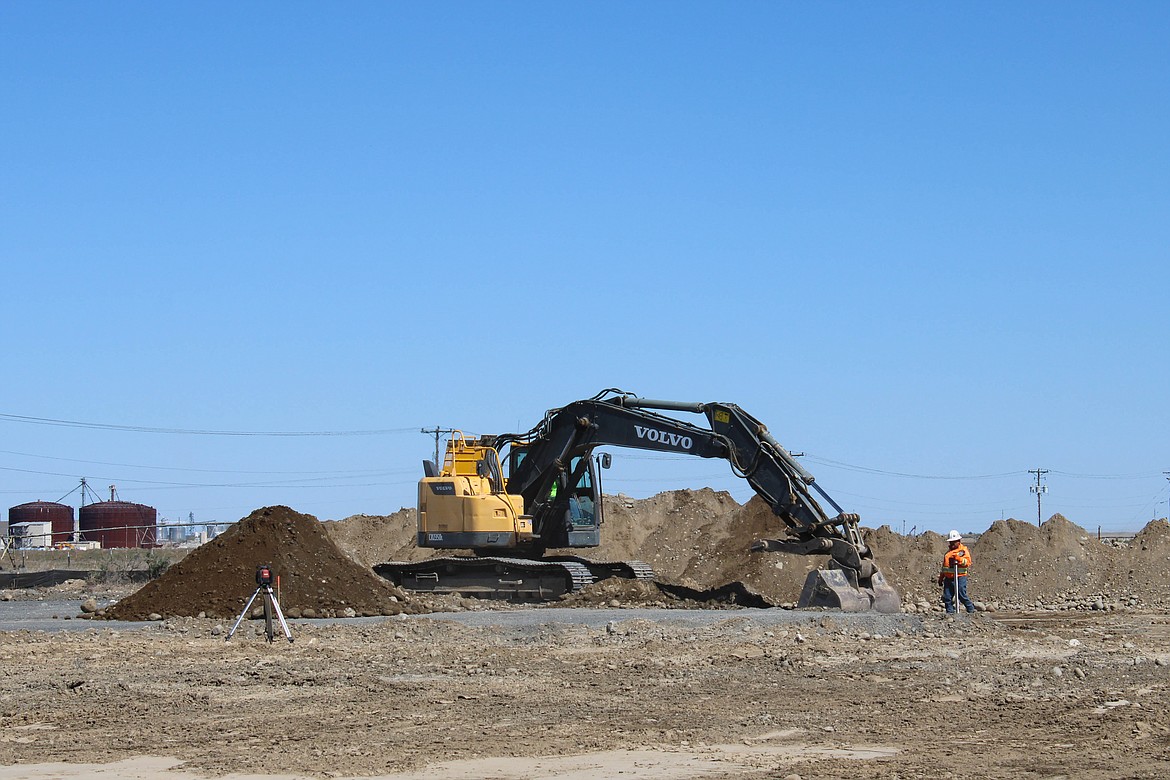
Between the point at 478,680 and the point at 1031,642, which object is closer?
the point at 478,680

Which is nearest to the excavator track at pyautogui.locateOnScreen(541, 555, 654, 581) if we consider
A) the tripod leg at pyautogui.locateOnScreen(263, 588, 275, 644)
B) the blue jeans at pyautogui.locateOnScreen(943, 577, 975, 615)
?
the blue jeans at pyautogui.locateOnScreen(943, 577, 975, 615)

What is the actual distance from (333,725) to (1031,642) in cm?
1028

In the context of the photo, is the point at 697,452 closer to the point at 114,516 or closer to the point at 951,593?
the point at 951,593

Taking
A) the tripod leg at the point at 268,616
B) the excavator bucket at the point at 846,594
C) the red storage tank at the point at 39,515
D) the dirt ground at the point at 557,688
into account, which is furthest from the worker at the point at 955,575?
the red storage tank at the point at 39,515

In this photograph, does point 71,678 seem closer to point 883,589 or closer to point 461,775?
point 461,775

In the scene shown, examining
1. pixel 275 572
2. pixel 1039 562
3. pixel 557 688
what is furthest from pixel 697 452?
pixel 1039 562

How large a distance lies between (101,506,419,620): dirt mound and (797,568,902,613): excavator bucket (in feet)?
22.6

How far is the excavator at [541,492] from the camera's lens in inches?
984

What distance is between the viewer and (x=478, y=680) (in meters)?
14.4

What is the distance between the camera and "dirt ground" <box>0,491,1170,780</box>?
995 cm

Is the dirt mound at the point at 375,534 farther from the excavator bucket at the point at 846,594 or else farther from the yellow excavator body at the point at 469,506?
the excavator bucket at the point at 846,594

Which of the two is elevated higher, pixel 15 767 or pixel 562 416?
pixel 562 416

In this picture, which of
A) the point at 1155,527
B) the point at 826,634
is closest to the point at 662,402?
the point at 826,634

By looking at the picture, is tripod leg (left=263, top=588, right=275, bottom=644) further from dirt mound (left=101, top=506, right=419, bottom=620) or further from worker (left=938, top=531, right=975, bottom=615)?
worker (left=938, top=531, right=975, bottom=615)
